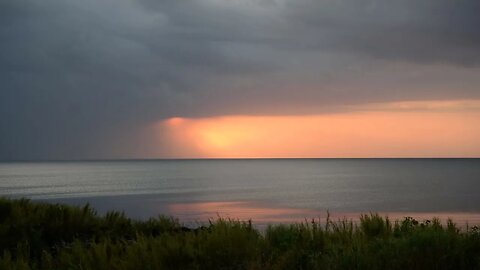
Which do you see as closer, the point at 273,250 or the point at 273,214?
the point at 273,250

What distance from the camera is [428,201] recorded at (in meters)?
61.4

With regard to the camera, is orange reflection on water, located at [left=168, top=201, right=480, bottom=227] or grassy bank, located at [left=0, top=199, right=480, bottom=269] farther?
orange reflection on water, located at [left=168, top=201, right=480, bottom=227]

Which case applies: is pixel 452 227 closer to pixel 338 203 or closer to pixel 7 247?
pixel 7 247

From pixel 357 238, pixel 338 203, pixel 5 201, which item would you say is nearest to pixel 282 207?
pixel 338 203

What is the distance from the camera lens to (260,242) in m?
11.0

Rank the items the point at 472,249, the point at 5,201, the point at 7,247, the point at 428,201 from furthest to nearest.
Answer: the point at 428,201
the point at 5,201
the point at 7,247
the point at 472,249

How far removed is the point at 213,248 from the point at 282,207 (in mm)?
45832

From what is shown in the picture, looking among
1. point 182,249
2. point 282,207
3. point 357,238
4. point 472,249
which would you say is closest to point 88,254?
point 182,249

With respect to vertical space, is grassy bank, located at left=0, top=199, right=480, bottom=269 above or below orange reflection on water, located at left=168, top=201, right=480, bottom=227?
above

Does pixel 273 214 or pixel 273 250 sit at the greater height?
pixel 273 250

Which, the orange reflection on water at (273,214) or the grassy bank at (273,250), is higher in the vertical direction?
the grassy bank at (273,250)

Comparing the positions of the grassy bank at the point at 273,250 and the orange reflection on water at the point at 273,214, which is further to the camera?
the orange reflection on water at the point at 273,214

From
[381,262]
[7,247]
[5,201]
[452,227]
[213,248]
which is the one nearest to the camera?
[381,262]

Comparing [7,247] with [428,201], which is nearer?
[7,247]
